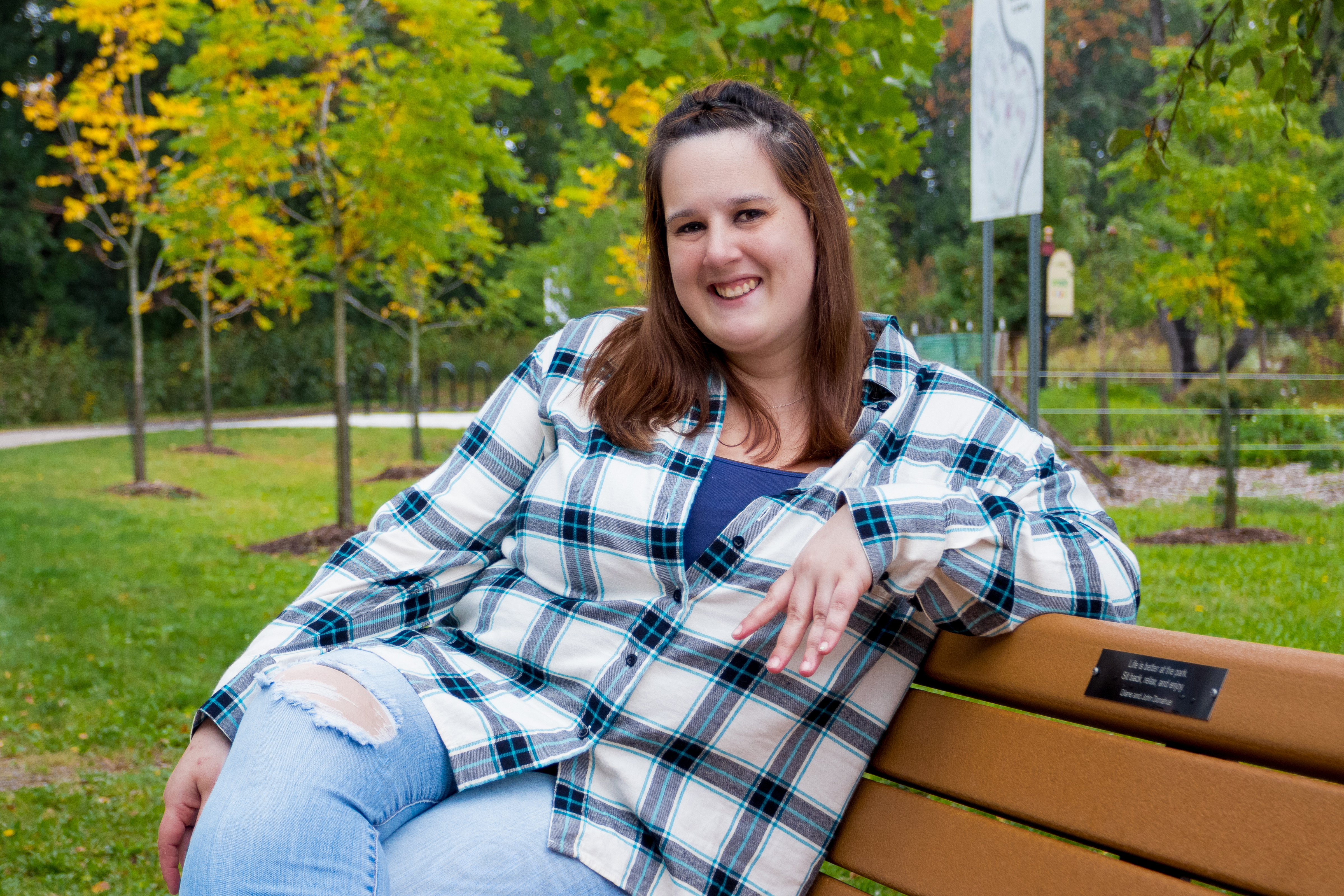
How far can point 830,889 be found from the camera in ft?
5.63

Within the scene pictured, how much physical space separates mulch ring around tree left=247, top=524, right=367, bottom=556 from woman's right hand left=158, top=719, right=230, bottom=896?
6.01 m

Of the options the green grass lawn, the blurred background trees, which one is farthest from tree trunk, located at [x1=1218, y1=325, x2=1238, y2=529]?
the blurred background trees

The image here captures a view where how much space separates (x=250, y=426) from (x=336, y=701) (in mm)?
17747

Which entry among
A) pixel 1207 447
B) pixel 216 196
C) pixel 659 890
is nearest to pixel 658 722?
pixel 659 890

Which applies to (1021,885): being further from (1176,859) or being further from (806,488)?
(806,488)

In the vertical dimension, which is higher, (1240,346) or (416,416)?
(1240,346)

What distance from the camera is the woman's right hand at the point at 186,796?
1703 mm

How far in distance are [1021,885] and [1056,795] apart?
0.12 meters

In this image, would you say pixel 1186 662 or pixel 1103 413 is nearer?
pixel 1186 662

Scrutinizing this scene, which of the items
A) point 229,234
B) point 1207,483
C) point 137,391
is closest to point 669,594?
point 229,234

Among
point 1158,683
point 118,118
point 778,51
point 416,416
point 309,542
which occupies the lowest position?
point 309,542

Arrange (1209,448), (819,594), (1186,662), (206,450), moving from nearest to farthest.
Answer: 1. (1186,662)
2. (819,594)
3. (1209,448)
4. (206,450)

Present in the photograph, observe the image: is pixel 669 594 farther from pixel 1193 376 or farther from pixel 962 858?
pixel 1193 376

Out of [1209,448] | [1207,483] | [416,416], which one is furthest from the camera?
[416,416]
